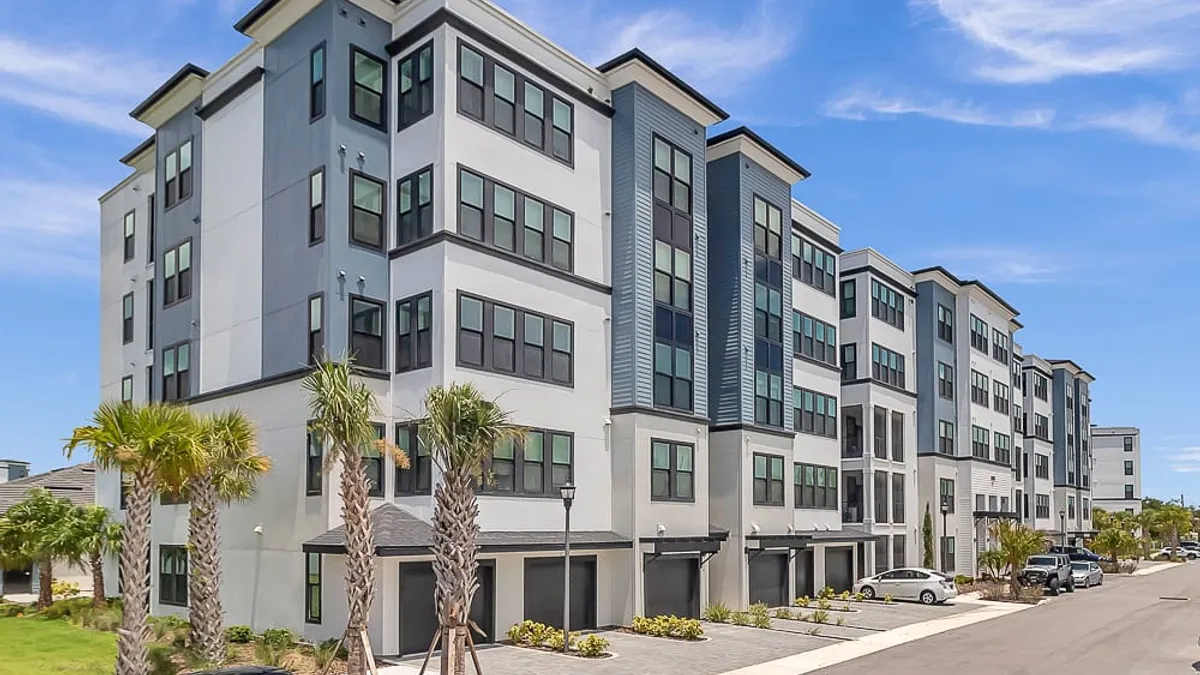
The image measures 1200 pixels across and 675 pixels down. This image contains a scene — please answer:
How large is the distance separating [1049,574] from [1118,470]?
94348 mm

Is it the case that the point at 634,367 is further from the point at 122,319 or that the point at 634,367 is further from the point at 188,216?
the point at 122,319

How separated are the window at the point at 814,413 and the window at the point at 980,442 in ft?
57.1

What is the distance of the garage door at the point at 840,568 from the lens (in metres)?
42.4

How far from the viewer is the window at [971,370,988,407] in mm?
58750

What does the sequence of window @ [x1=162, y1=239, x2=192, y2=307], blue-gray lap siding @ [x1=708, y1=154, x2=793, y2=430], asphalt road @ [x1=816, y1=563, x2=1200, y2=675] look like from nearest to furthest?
asphalt road @ [x1=816, y1=563, x2=1200, y2=675] → window @ [x1=162, y1=239, x2=192, y2=307] → blue-gray lap siding @ [x1=708, y1=154, x2=793, y2=430]

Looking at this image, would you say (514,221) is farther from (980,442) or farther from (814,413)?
(980,442)

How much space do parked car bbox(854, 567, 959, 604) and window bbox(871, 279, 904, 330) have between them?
43.5 ft

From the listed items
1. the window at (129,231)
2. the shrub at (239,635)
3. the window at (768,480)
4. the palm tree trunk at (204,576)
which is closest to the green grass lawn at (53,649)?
the palm tree trunk at (204,576)

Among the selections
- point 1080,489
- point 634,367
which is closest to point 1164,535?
point 1080,489

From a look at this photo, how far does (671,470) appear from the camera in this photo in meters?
31.1

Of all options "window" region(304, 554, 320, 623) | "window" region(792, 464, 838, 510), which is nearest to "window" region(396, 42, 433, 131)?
"window" region(304, 554, 320, 623)

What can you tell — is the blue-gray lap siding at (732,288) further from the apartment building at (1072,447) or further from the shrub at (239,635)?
the apartment building at (1072,447)

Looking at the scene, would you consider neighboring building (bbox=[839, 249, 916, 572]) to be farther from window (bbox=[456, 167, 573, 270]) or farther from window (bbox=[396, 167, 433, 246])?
window (bbox=[396, 167, 433, 246])

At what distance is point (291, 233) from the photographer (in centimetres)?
2683
